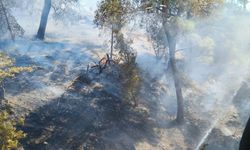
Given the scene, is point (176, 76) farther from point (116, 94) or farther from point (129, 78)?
point (116, 94)

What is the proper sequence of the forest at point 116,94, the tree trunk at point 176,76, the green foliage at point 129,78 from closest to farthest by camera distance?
the forest at point 116,94 → the green foliage at point 129,78 → the tree trunk at point 176,76

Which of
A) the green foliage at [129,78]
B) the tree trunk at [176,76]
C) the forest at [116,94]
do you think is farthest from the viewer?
the tree trunk at [176,76]

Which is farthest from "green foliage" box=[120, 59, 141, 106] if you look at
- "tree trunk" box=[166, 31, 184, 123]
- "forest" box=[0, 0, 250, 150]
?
"tree trunk" box=[166, 31, 184, 123]

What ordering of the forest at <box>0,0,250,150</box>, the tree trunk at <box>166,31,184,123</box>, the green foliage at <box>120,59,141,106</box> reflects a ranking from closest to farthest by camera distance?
the forest at <box>0,0,250,150</box>, the green foliage at <box>120,59,141,106</box>, the tree trunk at <box>166,31,184,123</box>

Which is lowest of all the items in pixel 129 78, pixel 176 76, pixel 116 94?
pixel 116 94

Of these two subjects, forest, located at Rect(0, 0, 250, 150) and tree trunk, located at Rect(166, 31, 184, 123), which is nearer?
forest, located at Rect(0, 0, 250, 150)

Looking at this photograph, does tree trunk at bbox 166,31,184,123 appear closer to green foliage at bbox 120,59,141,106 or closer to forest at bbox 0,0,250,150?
forest at bbox 0,0,250,150

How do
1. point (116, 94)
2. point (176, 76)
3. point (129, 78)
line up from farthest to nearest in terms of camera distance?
1. point (116, 94)
2. point (176, 76)
3. point (129, 78)

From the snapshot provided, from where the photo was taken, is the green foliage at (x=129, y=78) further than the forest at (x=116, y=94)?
Yes

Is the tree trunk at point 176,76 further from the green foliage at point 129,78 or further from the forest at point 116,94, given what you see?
the green foliage at point 129,78

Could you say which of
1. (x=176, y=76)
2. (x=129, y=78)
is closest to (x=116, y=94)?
(x=129, y=78)

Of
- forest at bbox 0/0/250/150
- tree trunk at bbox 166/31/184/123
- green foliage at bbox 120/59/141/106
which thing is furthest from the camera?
tree trunk at bbox 166/31/184/123

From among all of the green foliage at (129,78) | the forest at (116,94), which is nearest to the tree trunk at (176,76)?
the forest at (116,94)

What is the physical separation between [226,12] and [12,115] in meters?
48.0
